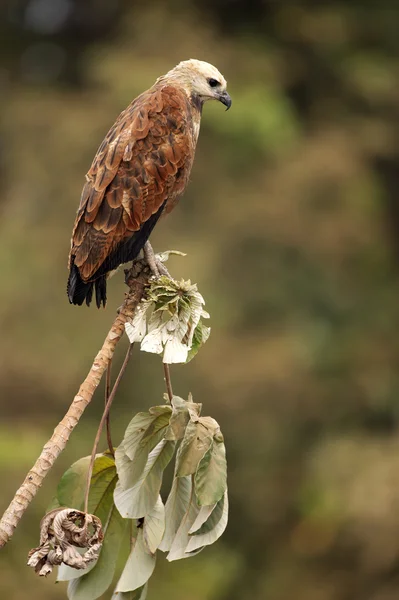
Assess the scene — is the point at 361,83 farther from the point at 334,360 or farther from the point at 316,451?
the point at 316,451

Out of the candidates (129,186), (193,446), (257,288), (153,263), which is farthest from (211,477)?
(257,288)

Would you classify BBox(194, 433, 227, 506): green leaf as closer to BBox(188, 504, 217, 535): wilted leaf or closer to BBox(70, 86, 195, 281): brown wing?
BBox(188, 504, 217, 535): wilted leaf

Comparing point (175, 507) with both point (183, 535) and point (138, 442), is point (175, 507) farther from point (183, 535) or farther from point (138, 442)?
point (138, 442)

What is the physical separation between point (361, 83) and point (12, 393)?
5114 millimetres

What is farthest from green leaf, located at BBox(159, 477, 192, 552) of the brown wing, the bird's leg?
the brown wing

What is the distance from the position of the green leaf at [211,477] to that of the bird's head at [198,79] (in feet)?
4.60

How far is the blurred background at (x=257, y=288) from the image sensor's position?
421 inches

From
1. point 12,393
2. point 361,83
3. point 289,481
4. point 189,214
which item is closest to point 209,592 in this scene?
point 289,481

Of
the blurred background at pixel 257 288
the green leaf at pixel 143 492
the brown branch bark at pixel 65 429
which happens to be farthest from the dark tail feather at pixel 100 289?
the blurred background at pixel 257 288

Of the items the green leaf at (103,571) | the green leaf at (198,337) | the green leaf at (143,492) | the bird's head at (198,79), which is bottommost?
the green leaf at (103,571)

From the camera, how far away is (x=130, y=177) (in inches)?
151

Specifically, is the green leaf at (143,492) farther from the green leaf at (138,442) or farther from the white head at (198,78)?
the white head at (198,78)

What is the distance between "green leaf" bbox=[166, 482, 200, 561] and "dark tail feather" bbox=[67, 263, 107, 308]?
2.47ft

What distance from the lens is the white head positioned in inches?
163
